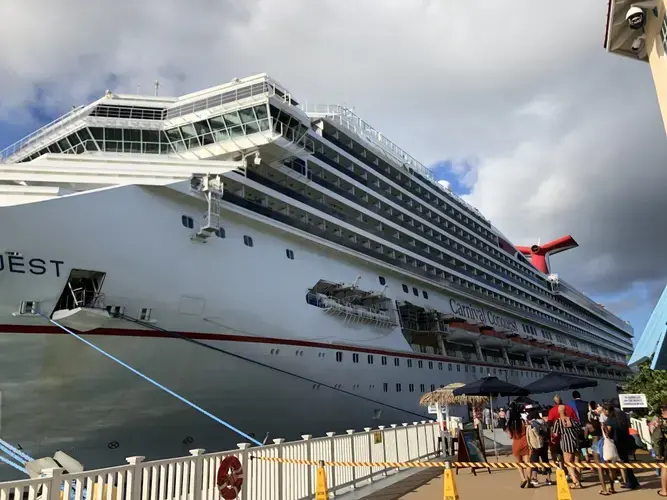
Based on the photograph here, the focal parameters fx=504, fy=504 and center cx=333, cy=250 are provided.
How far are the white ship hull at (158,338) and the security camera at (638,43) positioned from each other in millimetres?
10889

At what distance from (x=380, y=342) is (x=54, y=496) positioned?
1667 centimetres

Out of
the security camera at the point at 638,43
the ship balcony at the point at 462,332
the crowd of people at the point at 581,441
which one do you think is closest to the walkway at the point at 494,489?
the crowd of people at the point at 581,441

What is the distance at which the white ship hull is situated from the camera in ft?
35.0

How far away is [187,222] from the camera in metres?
13.9

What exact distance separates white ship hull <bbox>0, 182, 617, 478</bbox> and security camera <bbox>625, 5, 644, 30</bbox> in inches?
428

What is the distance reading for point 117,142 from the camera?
18719mm

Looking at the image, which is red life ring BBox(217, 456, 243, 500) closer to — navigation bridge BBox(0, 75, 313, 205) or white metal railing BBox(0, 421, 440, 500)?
white metal railing BBox(0, 421, 440, 500)

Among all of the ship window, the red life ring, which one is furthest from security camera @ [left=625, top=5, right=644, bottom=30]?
the ship window

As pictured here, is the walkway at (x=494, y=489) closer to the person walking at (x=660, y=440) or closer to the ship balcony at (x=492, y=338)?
the person walking at (x=660, y=440)

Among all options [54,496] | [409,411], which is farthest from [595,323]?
[54,496]

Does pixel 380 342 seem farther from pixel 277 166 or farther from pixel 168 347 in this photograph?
pixel 168 347

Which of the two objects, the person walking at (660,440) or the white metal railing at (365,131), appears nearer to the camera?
the person walking at (660,440)

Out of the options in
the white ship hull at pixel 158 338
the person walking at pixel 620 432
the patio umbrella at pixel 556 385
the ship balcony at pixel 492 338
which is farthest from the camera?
the ship balcony at pixel 492 338

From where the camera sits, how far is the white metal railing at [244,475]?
15.7 ft
